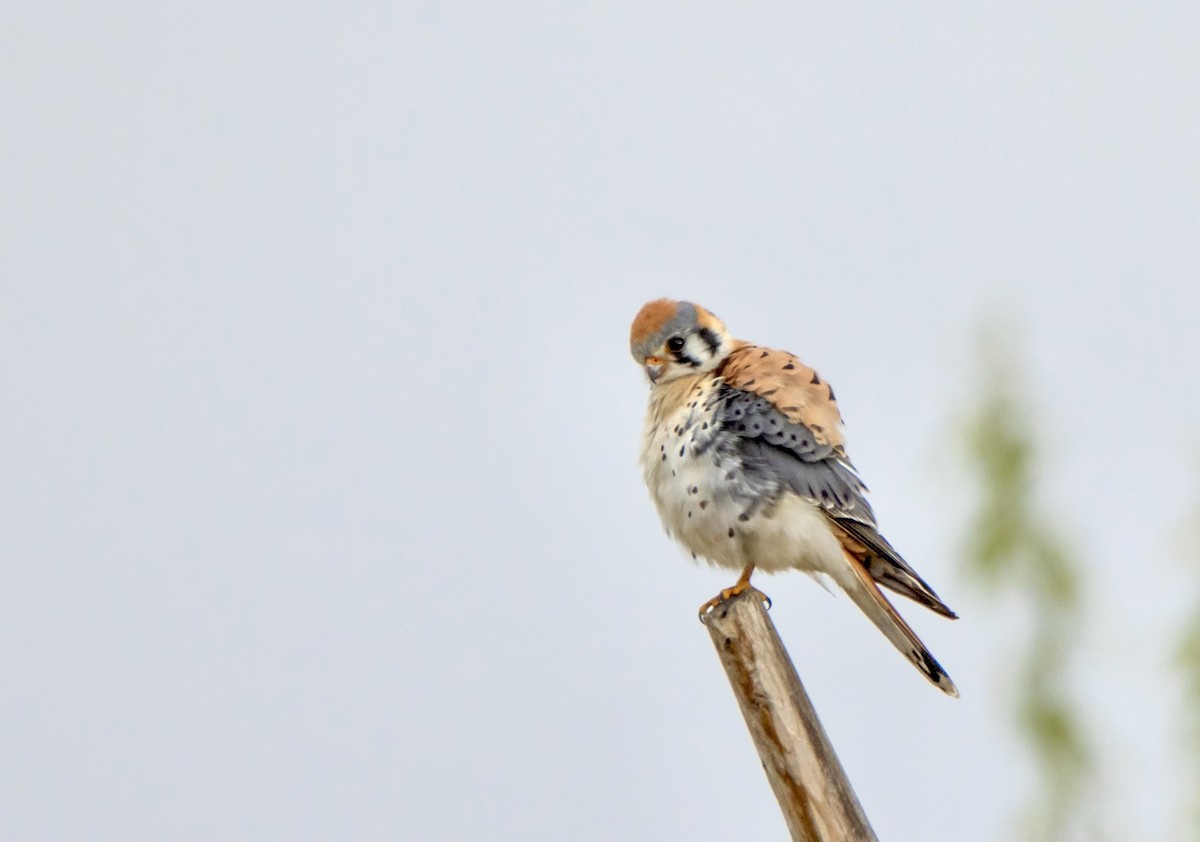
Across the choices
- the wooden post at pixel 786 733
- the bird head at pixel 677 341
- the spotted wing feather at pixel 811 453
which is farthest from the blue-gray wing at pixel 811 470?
the wooden post at pixel 786 733

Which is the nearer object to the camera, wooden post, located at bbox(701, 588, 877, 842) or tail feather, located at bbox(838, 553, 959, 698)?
wooden post, located at bbox(701, 588, 877, 842)

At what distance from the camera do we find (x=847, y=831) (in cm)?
→ 255

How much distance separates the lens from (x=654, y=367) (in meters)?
3.87

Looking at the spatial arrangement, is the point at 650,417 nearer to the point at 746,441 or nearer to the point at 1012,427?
the point at 746,441

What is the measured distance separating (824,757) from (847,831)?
0.38ft

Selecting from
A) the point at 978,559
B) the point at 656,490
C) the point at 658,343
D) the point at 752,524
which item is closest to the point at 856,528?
the point at 752,524

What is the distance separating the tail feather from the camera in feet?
10.6

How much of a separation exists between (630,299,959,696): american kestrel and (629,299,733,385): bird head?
188 millimetres

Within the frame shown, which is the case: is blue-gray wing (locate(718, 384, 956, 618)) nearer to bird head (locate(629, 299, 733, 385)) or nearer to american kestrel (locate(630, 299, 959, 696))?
american kestrel (locate(630, 299, 959, 696))

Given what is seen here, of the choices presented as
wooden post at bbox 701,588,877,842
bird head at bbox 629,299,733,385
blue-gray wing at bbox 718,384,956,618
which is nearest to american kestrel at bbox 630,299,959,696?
blue-gray wing at bbox 718,384,956,618

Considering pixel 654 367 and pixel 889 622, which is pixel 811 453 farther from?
pixel 654 367

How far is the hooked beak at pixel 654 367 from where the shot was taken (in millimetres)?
3871

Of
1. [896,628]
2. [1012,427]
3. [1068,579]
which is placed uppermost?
[1012,427]

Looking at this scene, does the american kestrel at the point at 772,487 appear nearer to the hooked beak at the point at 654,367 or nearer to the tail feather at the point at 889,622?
the tail feather at the point at 889,622
